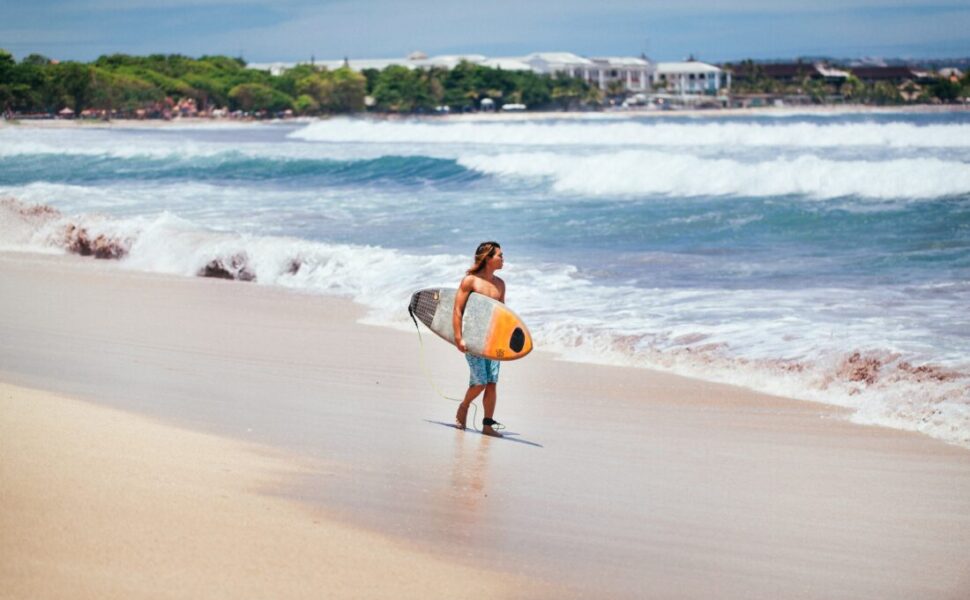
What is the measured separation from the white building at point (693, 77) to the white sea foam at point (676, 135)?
11056 centimetres

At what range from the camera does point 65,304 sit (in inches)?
387

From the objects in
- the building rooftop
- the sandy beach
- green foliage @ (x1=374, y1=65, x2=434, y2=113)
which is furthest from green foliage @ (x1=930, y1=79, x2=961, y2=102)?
the sandy beach

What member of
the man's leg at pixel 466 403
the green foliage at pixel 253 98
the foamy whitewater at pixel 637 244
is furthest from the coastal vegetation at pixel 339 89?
the man's leg at pixel 466 403

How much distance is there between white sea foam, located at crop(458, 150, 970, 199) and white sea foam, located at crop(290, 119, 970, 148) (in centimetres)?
1226

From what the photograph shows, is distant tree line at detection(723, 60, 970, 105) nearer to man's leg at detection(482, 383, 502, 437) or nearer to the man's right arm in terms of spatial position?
the man's right arm

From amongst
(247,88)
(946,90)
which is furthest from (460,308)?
(946,90)

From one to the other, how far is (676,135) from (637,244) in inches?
1501

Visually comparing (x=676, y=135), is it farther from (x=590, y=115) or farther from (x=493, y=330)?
(x=590, y=115)

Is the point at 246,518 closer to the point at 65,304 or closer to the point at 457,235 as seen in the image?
the point at 65,304

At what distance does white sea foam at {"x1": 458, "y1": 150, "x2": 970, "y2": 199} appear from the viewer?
19953 mm

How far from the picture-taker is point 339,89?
389ft

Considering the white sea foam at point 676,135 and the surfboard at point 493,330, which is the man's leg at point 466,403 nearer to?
the surfboard at point 493,330

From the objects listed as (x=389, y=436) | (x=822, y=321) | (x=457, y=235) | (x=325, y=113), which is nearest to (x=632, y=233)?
(x=457, y=235)

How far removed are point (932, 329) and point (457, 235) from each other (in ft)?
27.4
